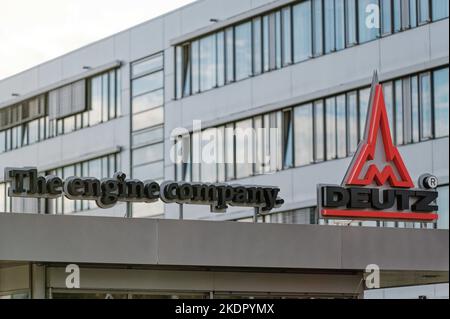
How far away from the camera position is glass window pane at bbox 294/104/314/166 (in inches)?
2162

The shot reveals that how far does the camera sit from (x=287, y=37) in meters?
56.2

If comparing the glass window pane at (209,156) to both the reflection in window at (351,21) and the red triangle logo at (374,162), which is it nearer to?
the reflection in window at (351,21)

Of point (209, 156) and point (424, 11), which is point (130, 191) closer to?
Result: point (424, 11)

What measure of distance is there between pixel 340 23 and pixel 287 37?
11.6 ft

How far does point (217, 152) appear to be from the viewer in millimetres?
59625

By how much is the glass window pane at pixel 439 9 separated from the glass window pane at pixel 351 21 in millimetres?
4594

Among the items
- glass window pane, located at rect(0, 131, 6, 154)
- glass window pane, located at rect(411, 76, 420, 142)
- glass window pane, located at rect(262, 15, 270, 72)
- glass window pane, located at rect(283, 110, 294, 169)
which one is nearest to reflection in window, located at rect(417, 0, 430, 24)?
glass window pane, located at rect(411, 76, 420, 142)

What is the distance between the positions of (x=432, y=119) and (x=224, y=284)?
25042mm

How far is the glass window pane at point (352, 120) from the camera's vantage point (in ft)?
172

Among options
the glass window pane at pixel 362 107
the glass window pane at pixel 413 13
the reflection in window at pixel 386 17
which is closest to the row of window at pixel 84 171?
the glass window pane at pixel 362 107

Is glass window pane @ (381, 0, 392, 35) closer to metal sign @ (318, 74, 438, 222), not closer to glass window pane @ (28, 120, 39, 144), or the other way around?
metal sign @ (318, 74, 438, 222)
